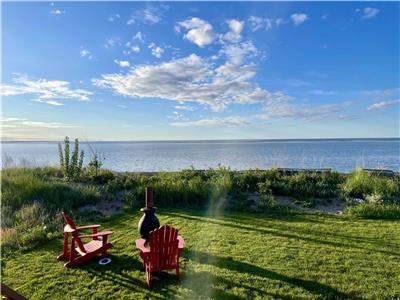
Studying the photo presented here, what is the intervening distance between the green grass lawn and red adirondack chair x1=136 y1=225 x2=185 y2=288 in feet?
0.74

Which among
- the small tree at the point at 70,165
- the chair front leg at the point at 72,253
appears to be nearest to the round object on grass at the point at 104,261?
the chair front leg at the point at 72,253

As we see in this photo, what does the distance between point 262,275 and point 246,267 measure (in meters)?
0.30

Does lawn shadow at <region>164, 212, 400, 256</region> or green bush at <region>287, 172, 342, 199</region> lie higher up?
green bush at <region>287, 172, 342, 199</region>

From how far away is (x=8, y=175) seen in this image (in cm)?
933

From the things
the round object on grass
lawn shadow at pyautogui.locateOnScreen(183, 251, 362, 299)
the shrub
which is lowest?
the round object on grass

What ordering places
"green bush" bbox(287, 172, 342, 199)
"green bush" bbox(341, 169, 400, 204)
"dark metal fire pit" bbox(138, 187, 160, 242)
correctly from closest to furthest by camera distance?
"dark metal fire pit" bbox(138, 187, 160, 242), "green bush" bbox(341, 169, 400, 204), "green bush" bbox(287, 172, 342, 199)

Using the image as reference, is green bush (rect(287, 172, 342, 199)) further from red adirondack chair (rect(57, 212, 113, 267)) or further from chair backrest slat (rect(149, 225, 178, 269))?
red adirondack chair (rect(57, 212, 113, 267))

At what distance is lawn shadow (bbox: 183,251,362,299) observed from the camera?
11.9 ft

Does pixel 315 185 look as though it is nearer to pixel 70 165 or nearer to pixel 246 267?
pixel 246 267

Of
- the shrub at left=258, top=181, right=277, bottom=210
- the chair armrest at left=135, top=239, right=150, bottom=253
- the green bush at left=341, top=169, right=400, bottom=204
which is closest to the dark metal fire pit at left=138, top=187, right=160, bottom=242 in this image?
the chair armrest at left=135, top=239, right=150, bottom=253

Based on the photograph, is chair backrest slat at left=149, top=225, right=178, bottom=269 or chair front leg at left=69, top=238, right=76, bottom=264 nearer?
chair backrest slat at left=149, top=225, right=178, bottom=269

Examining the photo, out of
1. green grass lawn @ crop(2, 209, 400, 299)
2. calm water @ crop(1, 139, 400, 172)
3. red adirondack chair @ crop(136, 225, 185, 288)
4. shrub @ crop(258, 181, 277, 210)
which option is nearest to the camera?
green grass lawn @ crop(2, 209, 400, 299)

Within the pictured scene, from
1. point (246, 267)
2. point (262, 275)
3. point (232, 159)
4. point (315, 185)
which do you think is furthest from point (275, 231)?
point (232, 159)

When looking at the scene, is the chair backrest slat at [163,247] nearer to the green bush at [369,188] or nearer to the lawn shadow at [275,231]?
the lawn shadow at [275,231]
